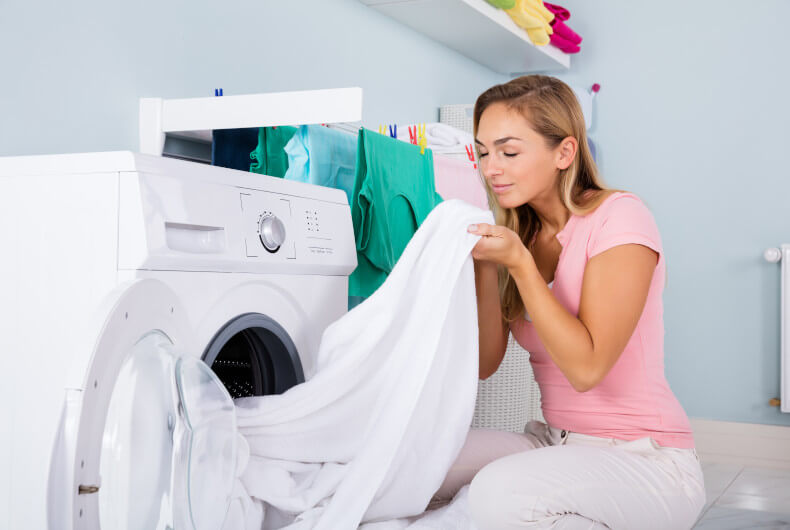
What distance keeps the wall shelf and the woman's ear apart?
1206mm

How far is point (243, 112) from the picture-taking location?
1.39 metres

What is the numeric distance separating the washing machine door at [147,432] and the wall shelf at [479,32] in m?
1.70

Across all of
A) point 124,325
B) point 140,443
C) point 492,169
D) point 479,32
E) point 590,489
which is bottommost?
point 590,489

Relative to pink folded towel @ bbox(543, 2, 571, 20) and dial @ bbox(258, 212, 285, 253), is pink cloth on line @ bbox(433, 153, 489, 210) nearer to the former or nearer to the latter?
dial @ bbox(258, 212, 285, 253)

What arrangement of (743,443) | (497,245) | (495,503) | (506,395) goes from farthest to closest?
(743,443), (506,395), (497,245), (495,503)

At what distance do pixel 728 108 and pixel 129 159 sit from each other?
2.68 m

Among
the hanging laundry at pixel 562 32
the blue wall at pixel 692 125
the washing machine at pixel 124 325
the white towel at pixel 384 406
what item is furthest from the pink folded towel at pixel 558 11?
the washing machine at pixel 124 325

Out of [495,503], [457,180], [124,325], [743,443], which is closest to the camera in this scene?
[124,325]

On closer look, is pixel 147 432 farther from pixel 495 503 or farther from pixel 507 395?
pixel 507 395

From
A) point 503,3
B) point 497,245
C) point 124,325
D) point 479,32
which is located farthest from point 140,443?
point 479,32

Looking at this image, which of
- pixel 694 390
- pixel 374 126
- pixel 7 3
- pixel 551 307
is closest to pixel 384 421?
pixel 551 307

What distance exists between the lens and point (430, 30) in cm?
269

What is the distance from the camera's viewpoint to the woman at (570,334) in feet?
3.49

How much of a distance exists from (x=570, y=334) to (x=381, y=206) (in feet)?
2.10
